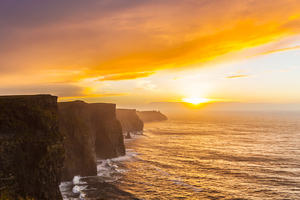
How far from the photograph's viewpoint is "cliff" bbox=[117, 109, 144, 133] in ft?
442

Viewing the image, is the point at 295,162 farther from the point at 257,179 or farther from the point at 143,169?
the point at 143,169

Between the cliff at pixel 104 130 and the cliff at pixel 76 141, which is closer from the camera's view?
the cliff at pixel 76 141

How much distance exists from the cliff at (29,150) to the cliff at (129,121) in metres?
105

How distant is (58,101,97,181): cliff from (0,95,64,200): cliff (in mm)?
Result: 20005

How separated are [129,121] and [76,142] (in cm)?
9060

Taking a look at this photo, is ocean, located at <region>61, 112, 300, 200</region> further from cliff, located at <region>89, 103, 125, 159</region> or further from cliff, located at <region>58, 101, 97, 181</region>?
cliff, located at <region>89, 103, 125, 159</region>

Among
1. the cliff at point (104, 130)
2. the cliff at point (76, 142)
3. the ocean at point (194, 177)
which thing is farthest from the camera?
the cliff at point (104, 130)

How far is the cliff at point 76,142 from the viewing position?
157ft

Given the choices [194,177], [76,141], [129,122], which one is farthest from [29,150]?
[129,122]

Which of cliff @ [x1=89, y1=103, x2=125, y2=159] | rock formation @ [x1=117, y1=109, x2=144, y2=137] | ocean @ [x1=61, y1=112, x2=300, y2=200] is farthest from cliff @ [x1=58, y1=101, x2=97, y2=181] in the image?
rock formation @ [x1=117, y1=109, x2=144, y2=137]

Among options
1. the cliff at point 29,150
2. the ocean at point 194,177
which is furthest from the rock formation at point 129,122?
the cliff at point 29,150

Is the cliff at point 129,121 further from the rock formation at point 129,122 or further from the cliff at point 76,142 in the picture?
the cliff at point 76,142

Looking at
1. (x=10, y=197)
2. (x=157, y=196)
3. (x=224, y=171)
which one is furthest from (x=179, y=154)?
(x=10, y=197)

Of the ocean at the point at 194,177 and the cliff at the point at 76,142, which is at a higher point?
A: the cliff at the point at 76,142
